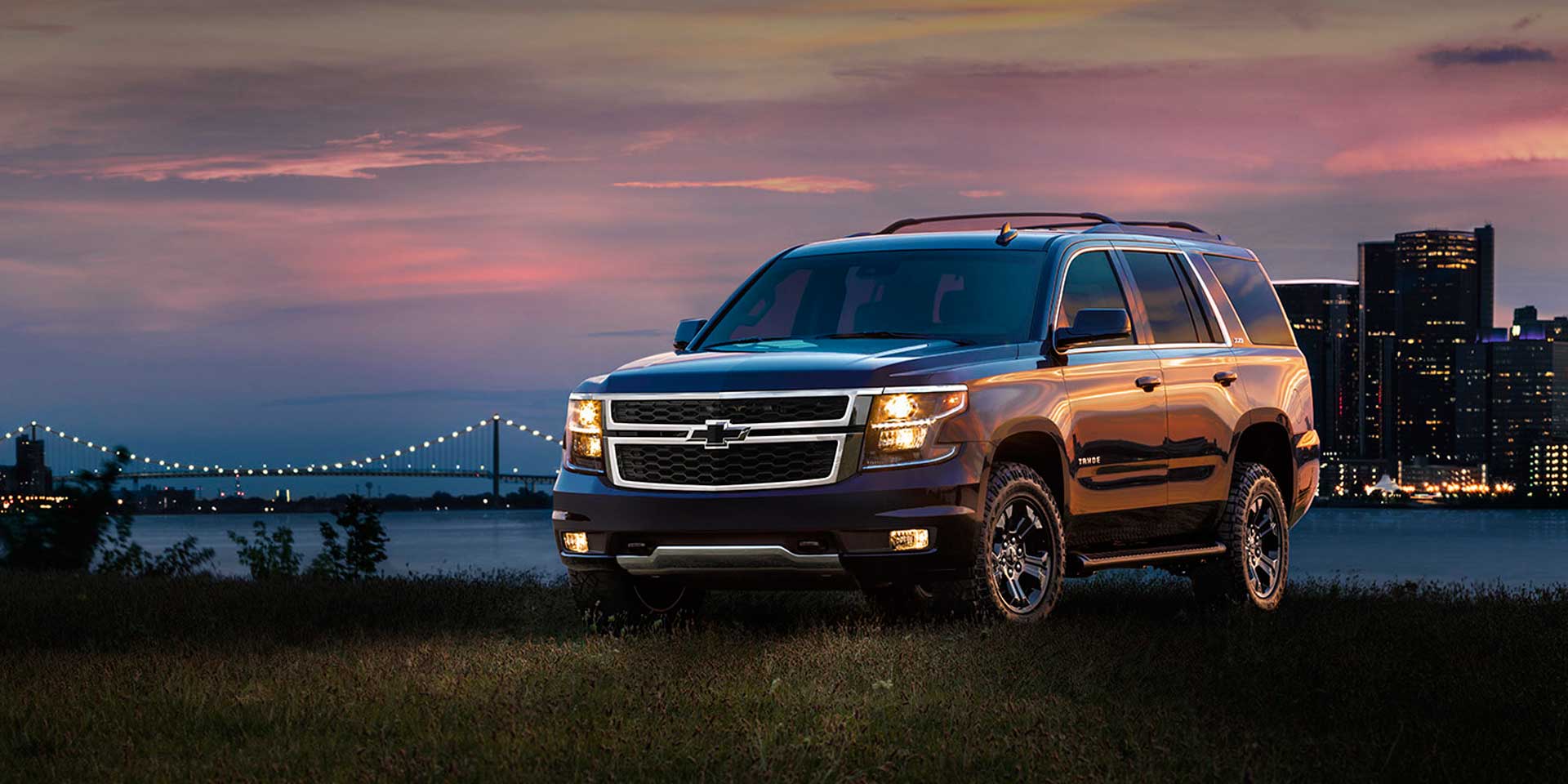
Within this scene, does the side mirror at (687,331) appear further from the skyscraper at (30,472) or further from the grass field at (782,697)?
the skyscraper at (30,472)

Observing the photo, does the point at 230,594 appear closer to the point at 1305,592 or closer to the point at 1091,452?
the point at 1091,452

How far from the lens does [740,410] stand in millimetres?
9797

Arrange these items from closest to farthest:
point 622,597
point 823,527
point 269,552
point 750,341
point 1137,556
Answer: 1. point 823,527
2. point 622,597
3. point 750,341
4. point 1137,556
5. point 269,552

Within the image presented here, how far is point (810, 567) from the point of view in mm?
9656

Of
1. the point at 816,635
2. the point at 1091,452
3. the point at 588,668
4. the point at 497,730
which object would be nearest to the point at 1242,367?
the point at 1091,452

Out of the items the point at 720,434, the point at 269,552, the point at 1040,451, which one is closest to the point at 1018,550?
the point at 1040,451

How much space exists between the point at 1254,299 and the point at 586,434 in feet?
17.8

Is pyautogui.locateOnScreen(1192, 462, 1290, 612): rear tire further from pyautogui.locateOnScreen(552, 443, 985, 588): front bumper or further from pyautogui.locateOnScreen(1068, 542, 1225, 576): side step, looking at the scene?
pyautogui.locateOnScreen(552, 443, 985, 588): front bumper

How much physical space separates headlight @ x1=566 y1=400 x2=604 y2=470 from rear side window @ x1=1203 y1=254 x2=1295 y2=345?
15.5ft

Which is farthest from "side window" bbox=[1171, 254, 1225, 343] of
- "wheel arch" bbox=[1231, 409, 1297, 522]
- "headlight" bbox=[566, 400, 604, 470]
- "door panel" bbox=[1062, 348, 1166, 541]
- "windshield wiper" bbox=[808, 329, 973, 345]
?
"headlight" bbox=[566, 400, 604, 470]

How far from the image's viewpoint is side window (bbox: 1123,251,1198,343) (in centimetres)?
1197

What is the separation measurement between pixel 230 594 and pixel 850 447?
20.8 feet

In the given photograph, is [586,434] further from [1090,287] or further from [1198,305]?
[1198,305]

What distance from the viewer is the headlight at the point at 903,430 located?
9617 mm
